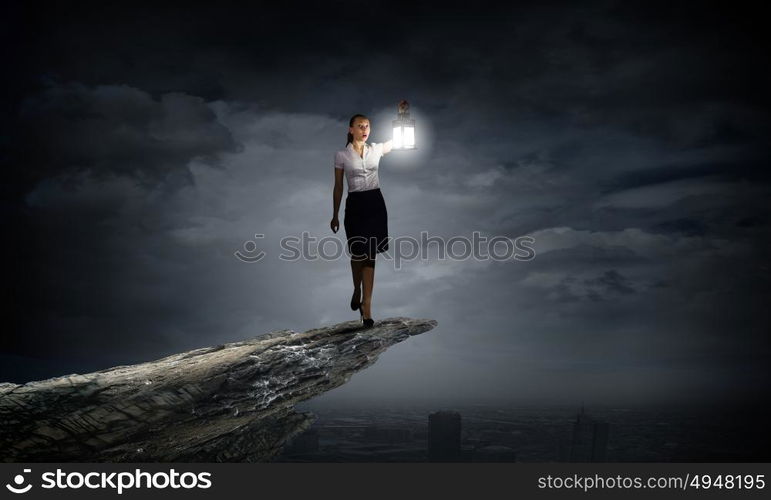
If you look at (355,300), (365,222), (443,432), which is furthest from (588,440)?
(365,222)

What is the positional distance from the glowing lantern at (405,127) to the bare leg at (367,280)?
2760 mm

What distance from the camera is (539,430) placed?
15875 centimetres

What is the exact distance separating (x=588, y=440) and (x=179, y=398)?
502ft

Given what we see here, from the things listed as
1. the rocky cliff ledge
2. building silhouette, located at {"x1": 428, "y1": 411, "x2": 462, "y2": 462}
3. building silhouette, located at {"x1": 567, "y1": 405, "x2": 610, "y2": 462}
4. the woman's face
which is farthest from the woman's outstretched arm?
building silhouette, located at {"x1": 567, "y1": 405, "x2": 610, "y2": 462}

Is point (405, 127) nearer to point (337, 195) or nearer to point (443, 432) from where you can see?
point (337, 195)

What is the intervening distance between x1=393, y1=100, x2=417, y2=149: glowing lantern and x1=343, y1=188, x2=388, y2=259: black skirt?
1.26 meters

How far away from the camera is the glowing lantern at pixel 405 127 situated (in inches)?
433

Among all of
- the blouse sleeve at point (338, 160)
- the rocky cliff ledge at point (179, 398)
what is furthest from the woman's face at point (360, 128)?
the rocky cliff ledge at point (179, 398)

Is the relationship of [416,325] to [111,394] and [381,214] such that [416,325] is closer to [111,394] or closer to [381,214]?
[381,214]

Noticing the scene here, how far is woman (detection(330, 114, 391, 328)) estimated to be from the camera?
11109 millimetres

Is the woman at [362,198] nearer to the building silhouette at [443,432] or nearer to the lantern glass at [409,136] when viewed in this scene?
the lantern glass at [409,136]

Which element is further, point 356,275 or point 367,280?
point 356,275

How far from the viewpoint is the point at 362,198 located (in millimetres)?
11203

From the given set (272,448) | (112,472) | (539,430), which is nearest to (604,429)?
(539,430)
